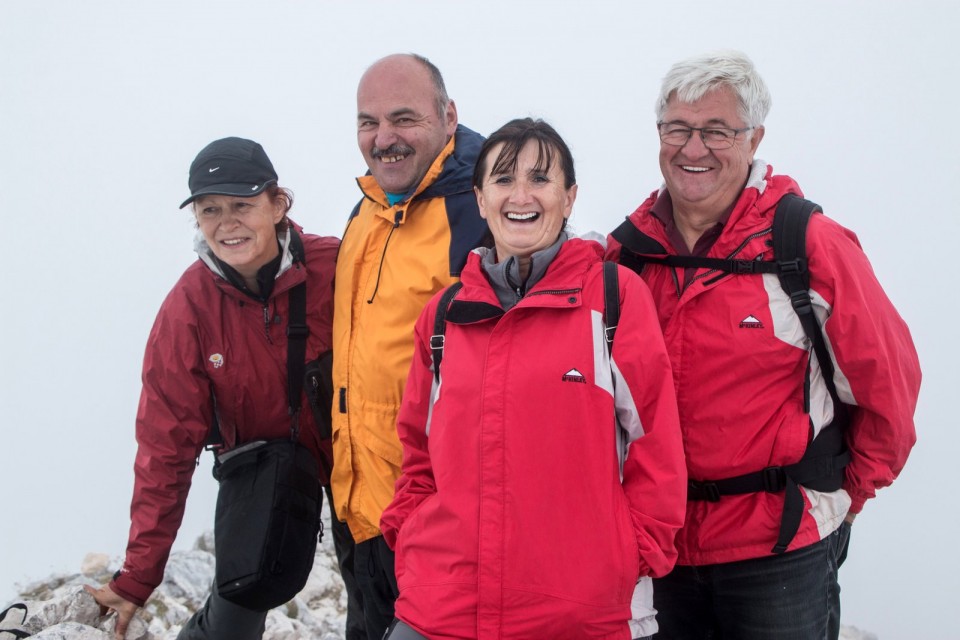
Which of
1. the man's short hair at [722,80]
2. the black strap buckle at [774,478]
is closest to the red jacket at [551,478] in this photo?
the black strap buckle at [774,478]

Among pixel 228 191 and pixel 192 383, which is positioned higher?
pixel 228 191

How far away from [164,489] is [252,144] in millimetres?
2068

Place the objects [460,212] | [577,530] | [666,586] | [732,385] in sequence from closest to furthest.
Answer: [577,530] → [732,385] → [666,586] → [460,212]

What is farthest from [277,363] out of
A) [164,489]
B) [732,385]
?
[732,385]

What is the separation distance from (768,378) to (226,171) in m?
3.03

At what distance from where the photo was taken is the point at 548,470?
9.34 ft

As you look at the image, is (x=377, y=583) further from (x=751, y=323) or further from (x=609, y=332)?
(x=751, y=323)

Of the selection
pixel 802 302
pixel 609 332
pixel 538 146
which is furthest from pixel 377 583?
pixel 802 302

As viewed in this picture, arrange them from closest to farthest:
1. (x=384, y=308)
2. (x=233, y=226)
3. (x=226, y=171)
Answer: (x=384, y=308) < (x=226, y=171) < (x=233, y=226)

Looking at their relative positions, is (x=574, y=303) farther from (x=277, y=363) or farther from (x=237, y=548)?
(x=237, y=548)

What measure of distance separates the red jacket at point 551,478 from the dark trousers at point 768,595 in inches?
29.3

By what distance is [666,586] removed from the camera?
3.68 m

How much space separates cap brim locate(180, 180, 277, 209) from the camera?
4070mm

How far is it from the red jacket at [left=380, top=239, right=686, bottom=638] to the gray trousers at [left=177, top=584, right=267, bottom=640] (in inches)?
72.8
